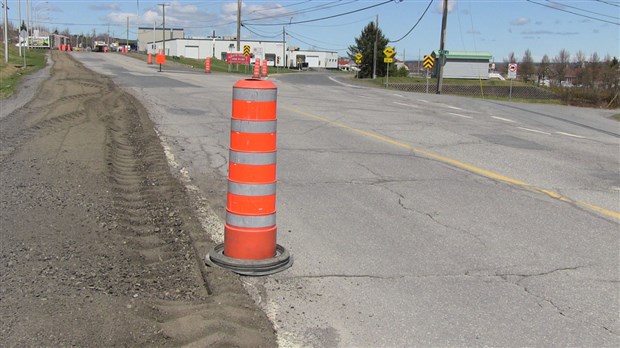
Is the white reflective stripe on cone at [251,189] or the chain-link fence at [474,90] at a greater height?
the chain-link fence at [474,90]

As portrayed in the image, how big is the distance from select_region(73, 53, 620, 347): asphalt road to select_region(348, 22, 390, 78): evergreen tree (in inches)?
2698

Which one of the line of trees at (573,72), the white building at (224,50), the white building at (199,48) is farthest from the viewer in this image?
the white building at (224,50)

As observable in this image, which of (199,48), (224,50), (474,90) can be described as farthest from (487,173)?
(224,50)

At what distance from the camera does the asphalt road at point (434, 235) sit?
142 inches

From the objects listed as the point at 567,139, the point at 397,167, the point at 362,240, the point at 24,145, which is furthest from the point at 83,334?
the point at 567,139

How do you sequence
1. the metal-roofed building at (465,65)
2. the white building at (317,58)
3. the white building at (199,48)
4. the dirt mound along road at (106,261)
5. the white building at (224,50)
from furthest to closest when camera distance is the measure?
the white building at (317,58)
the white building at (224,50)
the white building at (199,48)
the metal-roofed building at (465,65)
the dirt mound along road at (106,261)

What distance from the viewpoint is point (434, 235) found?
538cm

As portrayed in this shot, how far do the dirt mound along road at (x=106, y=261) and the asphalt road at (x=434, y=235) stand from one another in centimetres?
34

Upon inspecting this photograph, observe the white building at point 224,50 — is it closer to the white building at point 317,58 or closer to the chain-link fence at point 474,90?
the white building at point 317,58

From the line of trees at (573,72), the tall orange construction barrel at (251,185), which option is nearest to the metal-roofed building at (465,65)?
the line of trees at (573,72)

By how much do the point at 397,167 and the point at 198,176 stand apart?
303 cm

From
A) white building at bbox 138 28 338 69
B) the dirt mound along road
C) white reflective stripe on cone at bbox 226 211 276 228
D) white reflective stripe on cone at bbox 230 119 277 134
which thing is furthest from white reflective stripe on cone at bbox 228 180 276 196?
white building at bbox 138 28 338 69

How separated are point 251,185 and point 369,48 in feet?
268

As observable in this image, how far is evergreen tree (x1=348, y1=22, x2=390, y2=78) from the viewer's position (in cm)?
7888
